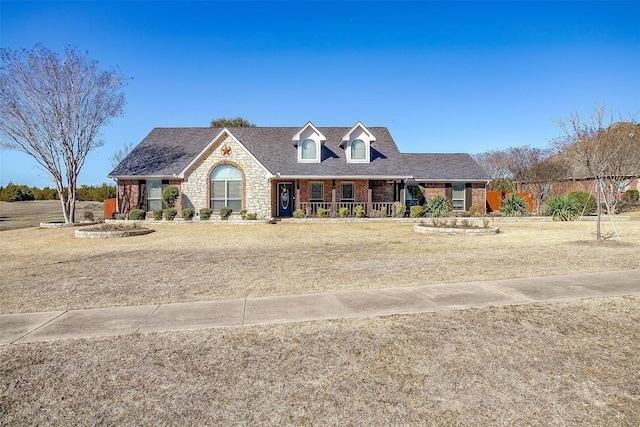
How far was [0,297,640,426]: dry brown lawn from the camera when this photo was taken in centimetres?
303

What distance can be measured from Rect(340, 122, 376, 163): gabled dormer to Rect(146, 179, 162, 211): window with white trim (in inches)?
491

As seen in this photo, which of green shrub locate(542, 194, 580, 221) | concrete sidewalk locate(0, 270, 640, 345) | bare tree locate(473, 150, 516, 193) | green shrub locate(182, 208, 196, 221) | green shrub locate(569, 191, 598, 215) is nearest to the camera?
concrete sidewalk locate(0, 270, 640, 345)

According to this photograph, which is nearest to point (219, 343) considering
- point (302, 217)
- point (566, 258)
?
point (566, 258)

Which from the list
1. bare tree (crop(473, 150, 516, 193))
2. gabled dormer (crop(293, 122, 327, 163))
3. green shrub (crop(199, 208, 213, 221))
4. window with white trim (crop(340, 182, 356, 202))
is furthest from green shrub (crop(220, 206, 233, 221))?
bare tree (crop(473, 150, 516, 193))

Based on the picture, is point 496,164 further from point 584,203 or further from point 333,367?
point 333,367

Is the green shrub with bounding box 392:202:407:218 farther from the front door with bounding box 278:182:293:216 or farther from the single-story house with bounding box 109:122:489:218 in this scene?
the front door with bounding box 278:182:293:216

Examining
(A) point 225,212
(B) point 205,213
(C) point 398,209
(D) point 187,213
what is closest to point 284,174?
(A) point 225,212

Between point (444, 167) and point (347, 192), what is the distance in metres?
8.11

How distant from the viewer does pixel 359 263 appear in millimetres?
9570

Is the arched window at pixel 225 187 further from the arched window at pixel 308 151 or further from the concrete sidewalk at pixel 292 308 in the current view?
the concrete sidewalk at pixel 292 308

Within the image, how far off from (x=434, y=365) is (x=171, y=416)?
8.10 ft

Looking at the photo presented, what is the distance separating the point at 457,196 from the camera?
27.0 meters

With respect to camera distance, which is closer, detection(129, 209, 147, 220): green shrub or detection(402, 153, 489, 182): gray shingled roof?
detection(129, 209, 147, 220): green shrub

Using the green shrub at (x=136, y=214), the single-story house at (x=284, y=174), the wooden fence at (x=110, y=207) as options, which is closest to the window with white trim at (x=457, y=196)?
the single-story house at (x=284, y=174)
